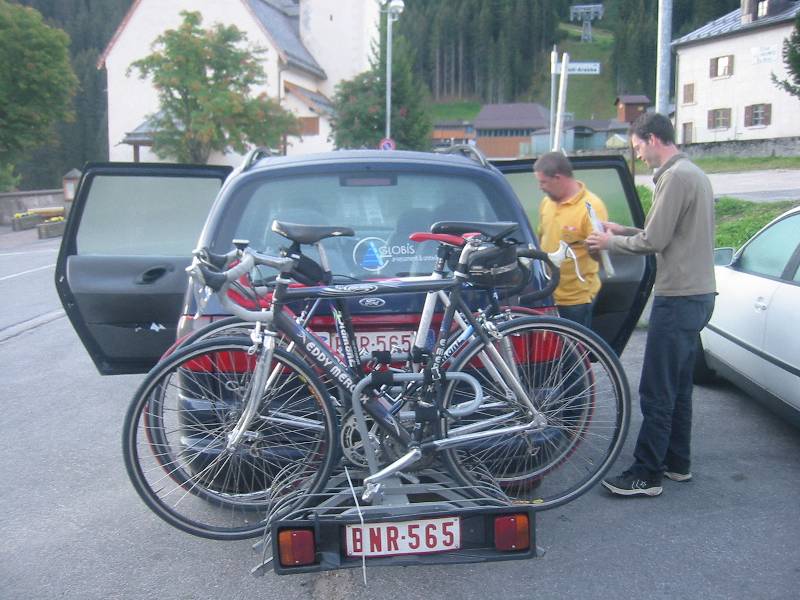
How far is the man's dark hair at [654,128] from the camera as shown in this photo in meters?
4.29

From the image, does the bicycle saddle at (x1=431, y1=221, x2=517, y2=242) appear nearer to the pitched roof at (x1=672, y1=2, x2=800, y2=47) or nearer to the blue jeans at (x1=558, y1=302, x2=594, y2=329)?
the blue jeans at (x1=558, y1=302, x2=594, y2=329)

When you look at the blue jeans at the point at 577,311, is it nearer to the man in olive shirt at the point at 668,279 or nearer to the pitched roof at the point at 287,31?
the man in olive shirt at the point at 668,279

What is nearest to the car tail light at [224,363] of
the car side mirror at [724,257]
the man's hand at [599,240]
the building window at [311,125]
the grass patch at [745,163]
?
the man's hand at [599,240]

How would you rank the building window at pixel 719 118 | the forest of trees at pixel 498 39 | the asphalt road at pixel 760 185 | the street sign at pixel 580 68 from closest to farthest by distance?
the street sign at pixel 580 68
the asphalt road at pixel 760 185
the building window at pixel 719 118
the forest of trees at pixel 498 39

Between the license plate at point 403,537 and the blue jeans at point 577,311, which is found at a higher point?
the blue jeans at point 577,311

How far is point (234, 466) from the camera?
3.46 m

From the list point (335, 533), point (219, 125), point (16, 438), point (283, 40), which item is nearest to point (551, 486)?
point (335, 533)

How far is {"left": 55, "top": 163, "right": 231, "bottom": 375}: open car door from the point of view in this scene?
5.04 metres

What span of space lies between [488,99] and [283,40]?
83.9 meters

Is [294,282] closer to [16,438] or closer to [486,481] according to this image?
[486,481]

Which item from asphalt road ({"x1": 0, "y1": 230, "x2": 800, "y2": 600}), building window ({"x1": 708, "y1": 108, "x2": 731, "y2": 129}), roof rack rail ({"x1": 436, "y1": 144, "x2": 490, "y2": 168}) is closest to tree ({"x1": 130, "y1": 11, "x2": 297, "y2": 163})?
asphalt road ({"x1": 0, "y1": 230, "x2": 800, "y2": 600})

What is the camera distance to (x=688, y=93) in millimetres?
60094

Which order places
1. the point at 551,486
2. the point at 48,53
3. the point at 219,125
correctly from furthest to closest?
the point at 48,53 < the point at 219,125 < the point at 551,486

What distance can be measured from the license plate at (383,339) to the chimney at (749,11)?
5519cm
